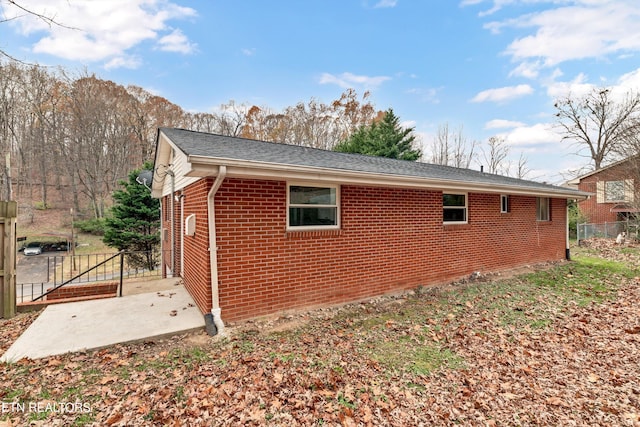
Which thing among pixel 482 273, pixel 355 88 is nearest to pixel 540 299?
pixel 482 273

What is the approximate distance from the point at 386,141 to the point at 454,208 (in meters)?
16.7

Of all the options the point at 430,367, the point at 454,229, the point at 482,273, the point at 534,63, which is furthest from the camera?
the point at 534,63

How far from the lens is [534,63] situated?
1267cm

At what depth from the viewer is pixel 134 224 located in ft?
44.8

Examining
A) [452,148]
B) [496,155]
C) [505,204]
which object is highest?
[452,148]

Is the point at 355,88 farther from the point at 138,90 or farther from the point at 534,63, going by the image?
the point at 138,90

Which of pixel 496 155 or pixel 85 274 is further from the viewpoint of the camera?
pixel 496 155

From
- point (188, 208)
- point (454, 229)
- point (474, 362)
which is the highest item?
point (188, 208)

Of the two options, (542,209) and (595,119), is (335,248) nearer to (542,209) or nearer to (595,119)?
(542,209)

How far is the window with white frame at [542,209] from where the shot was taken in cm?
1031

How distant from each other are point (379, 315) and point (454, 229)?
374 cm

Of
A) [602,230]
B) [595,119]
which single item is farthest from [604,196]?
[595,119]

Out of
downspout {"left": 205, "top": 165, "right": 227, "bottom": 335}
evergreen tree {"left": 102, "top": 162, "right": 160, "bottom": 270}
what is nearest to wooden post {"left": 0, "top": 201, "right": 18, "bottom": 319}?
downspout {"left": 205, "top": 165, "right": 227, "bottom": 335}

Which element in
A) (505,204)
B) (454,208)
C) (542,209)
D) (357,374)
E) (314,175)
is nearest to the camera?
(357,374)
